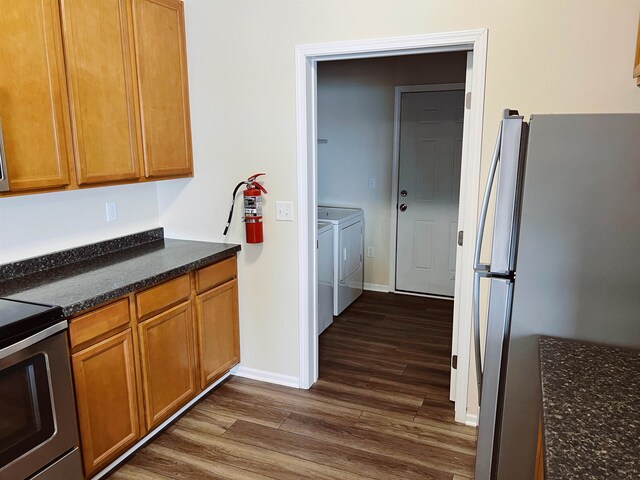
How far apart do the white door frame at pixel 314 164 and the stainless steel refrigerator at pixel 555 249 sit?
86 centimetres

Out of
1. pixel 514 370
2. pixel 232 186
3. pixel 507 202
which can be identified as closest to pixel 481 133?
pixel 507 202

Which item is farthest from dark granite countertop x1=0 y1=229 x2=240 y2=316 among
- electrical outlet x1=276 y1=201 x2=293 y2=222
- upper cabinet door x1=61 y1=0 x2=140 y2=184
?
upper cabinet door x1=61 y1=0 x2=140 y2=184

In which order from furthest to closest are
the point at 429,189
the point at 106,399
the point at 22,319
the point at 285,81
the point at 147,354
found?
the point at 429,189
the point at 285,81
the point at 147,354
the point at 106,399
the point at 22,319

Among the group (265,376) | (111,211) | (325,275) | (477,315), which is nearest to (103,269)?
(111,211)

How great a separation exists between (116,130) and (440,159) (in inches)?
121

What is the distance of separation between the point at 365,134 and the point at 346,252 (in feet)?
4.16

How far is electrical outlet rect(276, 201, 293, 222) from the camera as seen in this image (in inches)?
115

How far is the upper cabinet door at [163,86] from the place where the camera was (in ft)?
8.73

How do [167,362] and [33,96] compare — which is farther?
[167,362]

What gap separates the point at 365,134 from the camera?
488cm

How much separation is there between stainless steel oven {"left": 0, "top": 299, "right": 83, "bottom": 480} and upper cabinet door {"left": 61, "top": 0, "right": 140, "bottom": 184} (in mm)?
814

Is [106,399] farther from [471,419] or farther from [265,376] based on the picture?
[471,419]

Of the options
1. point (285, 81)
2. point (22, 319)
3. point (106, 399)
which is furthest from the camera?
point (285, 81)

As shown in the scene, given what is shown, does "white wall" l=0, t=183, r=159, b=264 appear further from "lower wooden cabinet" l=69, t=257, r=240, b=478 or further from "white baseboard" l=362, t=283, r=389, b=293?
Answer: "white baseboard" l=362, t=283, r=389, b=293
